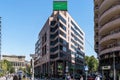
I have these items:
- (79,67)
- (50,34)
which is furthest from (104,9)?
(79,67)

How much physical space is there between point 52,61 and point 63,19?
55.0ft

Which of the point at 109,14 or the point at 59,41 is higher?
the point at 59,41

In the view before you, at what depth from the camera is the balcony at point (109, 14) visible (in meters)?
62.6

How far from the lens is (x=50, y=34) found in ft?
479

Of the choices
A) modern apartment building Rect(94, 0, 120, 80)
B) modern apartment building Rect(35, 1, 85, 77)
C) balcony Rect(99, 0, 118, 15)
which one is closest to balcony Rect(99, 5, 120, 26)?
modern apartment building Rect(94, 0, 120, 80)

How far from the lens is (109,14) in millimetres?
67062

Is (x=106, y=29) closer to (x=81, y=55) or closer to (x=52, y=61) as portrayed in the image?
(x=52, y=61)

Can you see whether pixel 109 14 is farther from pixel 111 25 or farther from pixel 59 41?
pixel 59 41

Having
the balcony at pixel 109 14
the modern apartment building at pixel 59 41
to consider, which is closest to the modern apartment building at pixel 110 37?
the balcony at pixel 109 14

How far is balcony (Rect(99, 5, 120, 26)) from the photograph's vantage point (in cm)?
6257

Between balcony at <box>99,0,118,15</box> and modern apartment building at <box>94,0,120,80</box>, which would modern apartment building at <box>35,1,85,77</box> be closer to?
balcony at <box>99,0,118,15</box>

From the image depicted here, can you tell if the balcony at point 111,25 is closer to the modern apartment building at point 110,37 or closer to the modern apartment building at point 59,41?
the modern apartment building at point 110,37

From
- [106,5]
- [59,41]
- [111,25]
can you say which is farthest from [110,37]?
[59,41]

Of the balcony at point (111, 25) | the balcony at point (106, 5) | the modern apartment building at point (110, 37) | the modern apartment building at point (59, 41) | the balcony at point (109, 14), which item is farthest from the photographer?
the modern apartment building at point (59, 41)
